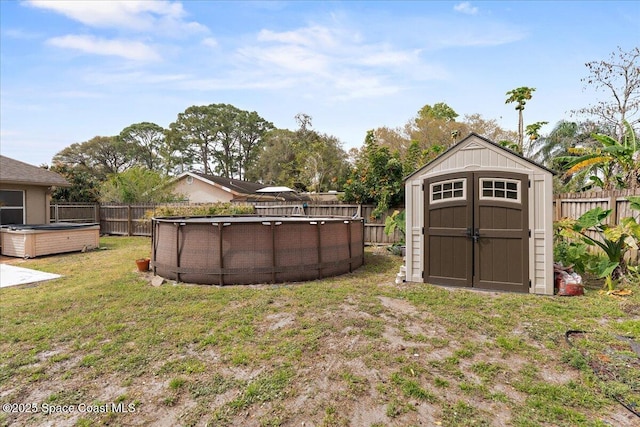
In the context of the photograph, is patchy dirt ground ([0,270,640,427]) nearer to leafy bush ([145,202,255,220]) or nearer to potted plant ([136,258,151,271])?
potted plant ([136,258,151,271])

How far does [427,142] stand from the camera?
24781 mm

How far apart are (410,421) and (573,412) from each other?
1.14 m

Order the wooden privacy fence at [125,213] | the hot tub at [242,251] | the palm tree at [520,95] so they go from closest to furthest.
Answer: the hot tub at [242,251]
the wooden privacy fence at [125,213]
the palm tree at [520,95]

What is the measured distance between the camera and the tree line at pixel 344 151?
10.6m

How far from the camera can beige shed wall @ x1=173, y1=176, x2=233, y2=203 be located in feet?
65.8

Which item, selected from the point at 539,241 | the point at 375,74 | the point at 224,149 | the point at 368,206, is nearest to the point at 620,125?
the point at 375,74

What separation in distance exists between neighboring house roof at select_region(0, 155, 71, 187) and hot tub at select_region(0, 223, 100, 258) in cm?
155

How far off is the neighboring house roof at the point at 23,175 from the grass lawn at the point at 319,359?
7325mm

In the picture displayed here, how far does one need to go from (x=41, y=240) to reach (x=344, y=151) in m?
22.2

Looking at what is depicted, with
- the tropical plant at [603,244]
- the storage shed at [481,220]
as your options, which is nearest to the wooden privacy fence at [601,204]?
the tropical plant at [603,244]

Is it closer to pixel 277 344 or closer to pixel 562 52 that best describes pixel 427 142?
pixel 562 52

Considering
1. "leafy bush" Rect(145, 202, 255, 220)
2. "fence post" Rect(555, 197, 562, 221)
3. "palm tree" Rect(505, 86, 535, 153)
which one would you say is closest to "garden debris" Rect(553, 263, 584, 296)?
"fence post" Rect(555, 197, 562, 221)

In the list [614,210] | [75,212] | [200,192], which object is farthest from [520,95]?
[75,212]

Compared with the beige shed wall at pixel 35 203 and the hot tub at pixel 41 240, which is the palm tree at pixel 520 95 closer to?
the hot tub at pixel 41 240
